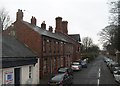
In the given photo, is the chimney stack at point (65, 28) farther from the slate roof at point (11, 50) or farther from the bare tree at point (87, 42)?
the bare tree at point (87, 42)

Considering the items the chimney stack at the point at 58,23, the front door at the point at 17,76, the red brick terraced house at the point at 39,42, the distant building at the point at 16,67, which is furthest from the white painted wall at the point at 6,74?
the chimney stack at the point at 58,23

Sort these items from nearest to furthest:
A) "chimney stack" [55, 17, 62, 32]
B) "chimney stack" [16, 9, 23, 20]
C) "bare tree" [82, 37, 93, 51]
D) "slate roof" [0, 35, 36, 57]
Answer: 1. "slate roof" [0, 35, 36, 57]
2. "chimney stack" [16, 9, 23, 20]
3. "chimney stack" [55, 17, 62, 32]
4. "bare tree" [82, 37, 93, 51]

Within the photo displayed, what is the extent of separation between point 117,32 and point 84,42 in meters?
93.8

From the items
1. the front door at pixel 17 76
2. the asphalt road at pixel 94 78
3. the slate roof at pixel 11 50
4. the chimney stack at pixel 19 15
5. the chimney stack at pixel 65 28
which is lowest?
the asphalt road at pixel 94 78

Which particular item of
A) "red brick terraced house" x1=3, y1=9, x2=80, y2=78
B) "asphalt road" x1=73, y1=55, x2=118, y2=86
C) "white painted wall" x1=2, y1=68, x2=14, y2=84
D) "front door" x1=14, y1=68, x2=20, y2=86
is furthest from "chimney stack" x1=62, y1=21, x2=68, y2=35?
"white painted wall" x1=2, y1=68, x2=14, y2=84

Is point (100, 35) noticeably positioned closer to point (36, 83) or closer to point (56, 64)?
point (56, 64)

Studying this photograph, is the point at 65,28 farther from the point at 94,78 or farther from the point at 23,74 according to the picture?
the point at 23,74

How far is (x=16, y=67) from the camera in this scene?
21469 millimetres

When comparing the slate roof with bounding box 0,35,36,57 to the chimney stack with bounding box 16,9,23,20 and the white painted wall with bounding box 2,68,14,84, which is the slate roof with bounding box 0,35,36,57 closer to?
the white painted wall with bounding box 2,68,14,84

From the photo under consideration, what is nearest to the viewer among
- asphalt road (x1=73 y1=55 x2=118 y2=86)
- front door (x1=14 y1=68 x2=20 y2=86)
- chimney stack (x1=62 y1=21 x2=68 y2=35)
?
front door (x1=14 y1=68 x2=20 y2=86)

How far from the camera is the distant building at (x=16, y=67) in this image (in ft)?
62.4

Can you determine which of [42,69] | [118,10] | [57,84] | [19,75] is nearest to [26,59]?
[19,75]

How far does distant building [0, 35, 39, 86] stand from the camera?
19016 mm

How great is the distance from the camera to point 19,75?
22578 millimetres
